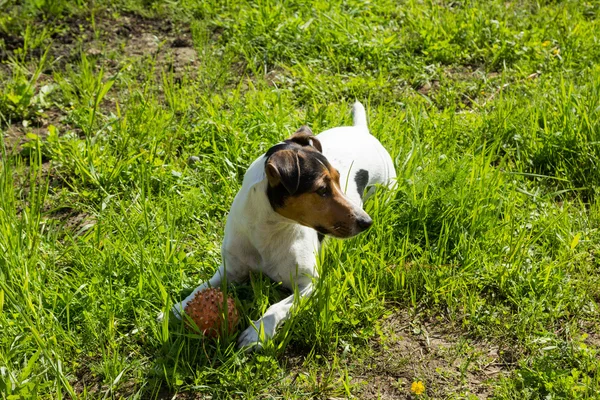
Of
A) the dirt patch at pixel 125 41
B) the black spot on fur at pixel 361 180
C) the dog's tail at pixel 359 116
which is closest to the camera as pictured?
the black spot on fur at pixel 361 180

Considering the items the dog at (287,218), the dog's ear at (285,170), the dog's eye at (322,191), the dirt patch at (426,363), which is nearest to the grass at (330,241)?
the dirt patch at (426,363)

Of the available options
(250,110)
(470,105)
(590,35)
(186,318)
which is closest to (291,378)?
(186,318)

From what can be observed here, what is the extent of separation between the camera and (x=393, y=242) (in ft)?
12.2

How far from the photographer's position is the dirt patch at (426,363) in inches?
124

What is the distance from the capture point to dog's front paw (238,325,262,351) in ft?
10.4

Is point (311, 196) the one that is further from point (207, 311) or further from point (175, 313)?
point (175, 313)

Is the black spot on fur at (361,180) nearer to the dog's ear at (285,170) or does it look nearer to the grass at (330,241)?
the grass at (330,241)

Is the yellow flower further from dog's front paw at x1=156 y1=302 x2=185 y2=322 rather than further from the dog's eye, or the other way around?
dog's front paw at x1=156 y1=302 x2=185 y2=322

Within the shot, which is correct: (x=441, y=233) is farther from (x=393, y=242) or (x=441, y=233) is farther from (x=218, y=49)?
(x=218, y=49)

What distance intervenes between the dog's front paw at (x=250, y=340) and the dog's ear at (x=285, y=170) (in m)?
0.71

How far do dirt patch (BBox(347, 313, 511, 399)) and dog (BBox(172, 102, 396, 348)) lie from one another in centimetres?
47

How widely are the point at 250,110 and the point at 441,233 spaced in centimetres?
181

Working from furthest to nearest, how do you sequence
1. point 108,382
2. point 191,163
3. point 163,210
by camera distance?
point 191,163
point 163,210
point 108,382

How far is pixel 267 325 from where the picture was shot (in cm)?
322
